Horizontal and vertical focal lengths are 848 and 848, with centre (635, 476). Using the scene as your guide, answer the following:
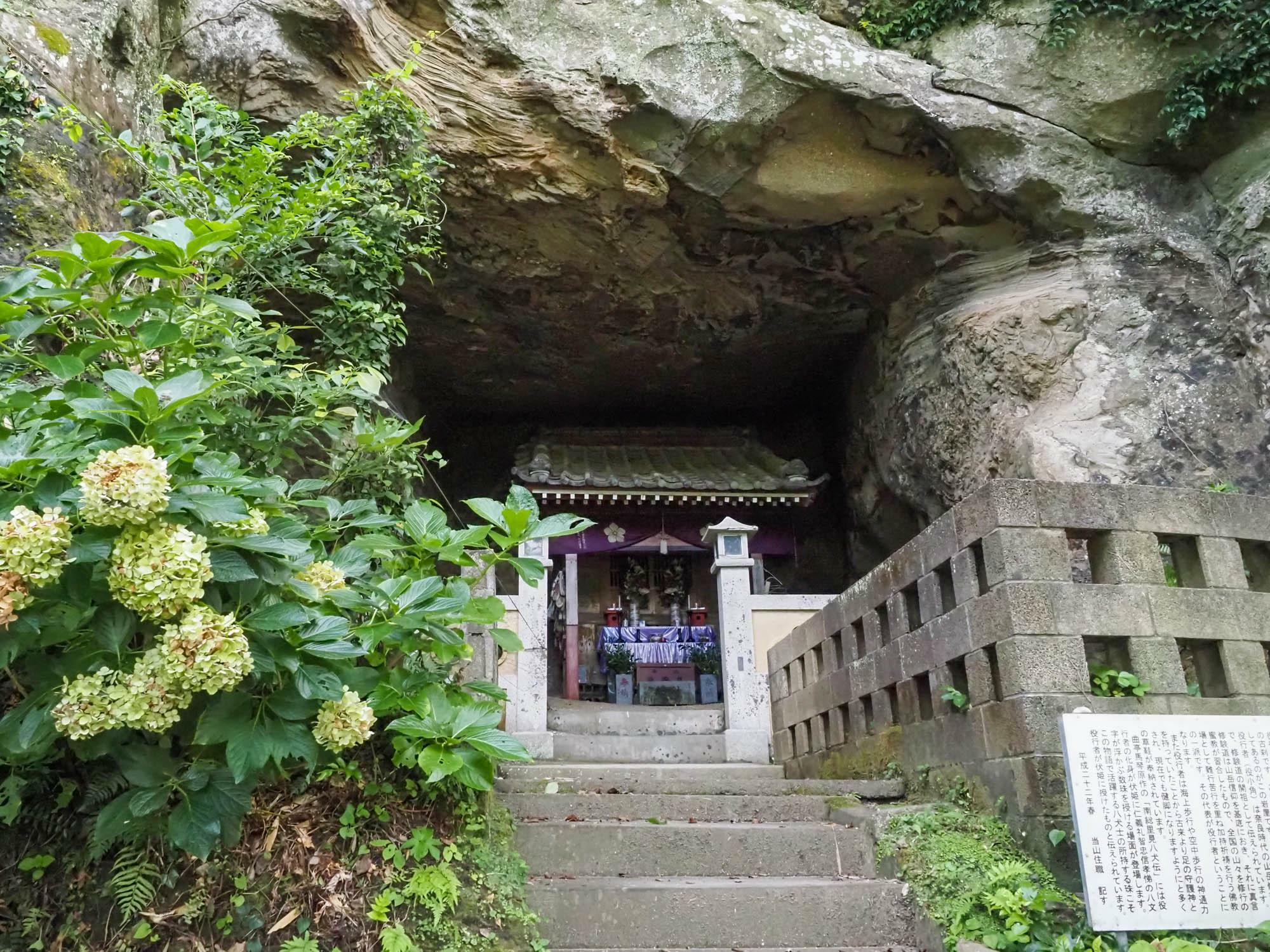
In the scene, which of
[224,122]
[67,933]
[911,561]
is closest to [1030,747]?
[911,561]

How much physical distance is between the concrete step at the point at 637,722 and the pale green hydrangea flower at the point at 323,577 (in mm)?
6388

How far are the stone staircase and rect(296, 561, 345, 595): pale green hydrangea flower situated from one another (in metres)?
1.57

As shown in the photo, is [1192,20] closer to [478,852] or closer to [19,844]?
[478,852]

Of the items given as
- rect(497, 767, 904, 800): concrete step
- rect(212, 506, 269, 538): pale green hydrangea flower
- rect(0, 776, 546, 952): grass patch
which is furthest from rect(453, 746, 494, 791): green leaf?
rect(497, 767, 904, 800): concrete step

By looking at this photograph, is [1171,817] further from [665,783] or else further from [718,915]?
[665,783]

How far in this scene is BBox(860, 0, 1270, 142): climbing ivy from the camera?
24.2ft

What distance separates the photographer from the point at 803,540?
1337cm

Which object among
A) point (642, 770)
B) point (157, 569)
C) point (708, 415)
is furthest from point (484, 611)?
point (708, 415)

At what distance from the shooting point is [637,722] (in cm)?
901

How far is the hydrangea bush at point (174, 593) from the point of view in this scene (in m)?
2.22

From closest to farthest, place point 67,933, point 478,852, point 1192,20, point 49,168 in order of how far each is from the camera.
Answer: point 67,933
point 478,852
point 49,168
point 1192,20

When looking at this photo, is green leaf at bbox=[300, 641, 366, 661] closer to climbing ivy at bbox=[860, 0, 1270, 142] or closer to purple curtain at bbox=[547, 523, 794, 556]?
climbing ivy at bbox=[860, 0, 1270, 142]

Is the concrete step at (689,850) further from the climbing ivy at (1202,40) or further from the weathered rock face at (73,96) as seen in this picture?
the climbing ivy at (1202,40)

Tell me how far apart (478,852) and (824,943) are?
1.45m
